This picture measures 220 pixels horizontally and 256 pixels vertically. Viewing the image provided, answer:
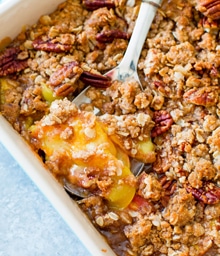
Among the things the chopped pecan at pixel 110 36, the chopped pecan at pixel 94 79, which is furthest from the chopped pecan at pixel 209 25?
the chopped pecan at pixel 94 79

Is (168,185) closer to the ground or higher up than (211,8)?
closer to the ground

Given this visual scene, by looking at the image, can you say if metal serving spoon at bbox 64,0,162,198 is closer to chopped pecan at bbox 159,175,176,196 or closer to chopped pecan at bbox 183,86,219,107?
chopped pecan at bbox 183,86,219,107

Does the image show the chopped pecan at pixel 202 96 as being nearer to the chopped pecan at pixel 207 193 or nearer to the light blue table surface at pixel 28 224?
the chopped pecan at pixel 207 193

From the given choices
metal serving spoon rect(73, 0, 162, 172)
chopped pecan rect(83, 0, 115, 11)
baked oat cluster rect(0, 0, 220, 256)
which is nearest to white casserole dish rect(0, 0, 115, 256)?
baked oat cluster rect(0, 0, 220, 256)

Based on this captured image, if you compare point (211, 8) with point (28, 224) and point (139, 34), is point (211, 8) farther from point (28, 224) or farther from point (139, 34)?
point (28, 224)

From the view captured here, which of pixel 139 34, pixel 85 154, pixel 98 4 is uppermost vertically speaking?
pixel 98 4

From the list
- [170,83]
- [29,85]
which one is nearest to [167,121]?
[170,83]

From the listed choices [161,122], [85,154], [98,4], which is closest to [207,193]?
[161,122]
